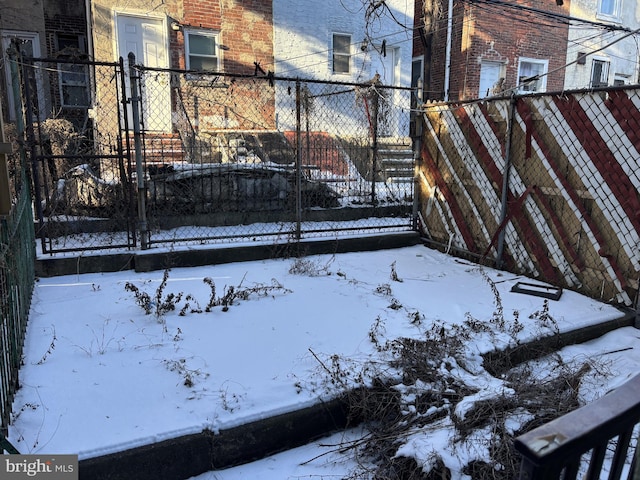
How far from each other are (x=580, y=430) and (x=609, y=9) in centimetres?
1882

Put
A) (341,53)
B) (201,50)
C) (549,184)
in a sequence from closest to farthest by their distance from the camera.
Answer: (549,184), (201,50), (341,53)

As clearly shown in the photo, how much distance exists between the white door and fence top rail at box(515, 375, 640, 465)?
36.4 feet

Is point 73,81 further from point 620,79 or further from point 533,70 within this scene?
point 620,79

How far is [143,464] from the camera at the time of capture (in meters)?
2.49

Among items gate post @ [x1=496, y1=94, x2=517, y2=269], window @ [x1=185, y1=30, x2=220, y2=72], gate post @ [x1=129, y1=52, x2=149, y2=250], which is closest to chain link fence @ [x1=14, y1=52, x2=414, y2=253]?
gate post @ [x1=129, y1=52, x2=149, y2=250]

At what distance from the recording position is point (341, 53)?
13117 mm

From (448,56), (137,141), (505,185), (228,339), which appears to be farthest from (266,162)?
(448,56)

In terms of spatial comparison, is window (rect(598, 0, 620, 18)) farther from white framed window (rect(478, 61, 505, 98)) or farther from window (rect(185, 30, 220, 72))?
window (rect(185, 30, 220, 72))

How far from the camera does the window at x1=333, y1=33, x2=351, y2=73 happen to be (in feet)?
42.9

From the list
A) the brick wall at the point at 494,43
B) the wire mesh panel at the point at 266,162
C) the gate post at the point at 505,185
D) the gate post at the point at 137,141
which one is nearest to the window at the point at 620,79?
the brick wall at the point at 494,43

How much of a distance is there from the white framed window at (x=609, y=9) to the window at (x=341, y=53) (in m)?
8.62

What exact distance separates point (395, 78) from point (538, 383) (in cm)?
1210

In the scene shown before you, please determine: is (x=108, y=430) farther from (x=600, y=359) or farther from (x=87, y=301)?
(x=600, y=359)

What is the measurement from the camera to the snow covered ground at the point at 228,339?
2709mm
